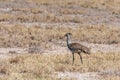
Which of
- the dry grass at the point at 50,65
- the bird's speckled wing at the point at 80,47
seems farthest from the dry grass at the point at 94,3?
the bird's speckled wing at the point at 80,47

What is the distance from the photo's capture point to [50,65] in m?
14.8

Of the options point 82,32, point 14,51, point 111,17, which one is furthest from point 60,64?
point 111,17

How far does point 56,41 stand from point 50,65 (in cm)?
635

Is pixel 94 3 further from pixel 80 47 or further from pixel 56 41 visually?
pixel 80 47

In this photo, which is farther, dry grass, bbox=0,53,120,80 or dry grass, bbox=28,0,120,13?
dry grass, bbox=28,0,120,13

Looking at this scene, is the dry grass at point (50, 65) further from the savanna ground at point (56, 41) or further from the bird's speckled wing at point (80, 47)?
the bird's speckled wing at point (80, 47)

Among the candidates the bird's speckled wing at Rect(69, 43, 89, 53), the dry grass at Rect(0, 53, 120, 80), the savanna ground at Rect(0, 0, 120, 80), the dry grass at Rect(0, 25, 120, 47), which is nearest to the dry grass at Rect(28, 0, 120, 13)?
the savanna ground at Rect(0, 0, 120, 80)

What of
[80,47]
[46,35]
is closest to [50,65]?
[80,47]

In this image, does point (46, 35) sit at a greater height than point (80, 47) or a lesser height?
lesser

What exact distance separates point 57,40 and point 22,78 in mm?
8542

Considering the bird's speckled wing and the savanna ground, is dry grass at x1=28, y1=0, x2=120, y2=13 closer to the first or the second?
the savanna ground

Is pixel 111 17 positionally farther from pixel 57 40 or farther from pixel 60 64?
pixel 60 64

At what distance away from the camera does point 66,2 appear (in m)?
39.6

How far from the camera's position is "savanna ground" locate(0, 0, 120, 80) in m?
14.1
